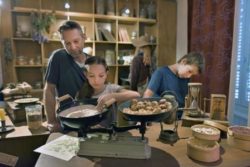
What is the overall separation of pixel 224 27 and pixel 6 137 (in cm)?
248

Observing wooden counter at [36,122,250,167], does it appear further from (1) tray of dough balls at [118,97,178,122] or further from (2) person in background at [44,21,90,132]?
(2) person in background at [44,21,90,132]

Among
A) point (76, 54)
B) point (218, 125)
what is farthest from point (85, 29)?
point (218, 125)

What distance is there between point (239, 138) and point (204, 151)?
27 centimetres

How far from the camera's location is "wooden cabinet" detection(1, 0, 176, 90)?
316 centimetres

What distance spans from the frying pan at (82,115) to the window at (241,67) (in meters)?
1.96

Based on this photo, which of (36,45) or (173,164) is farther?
(36,45)

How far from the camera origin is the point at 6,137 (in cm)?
146

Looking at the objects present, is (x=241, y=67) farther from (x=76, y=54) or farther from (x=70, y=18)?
(x=70, y=18)

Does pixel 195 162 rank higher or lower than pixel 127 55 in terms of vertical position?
lower

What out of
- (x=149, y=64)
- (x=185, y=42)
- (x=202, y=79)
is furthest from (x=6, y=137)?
(x=185, y=42)

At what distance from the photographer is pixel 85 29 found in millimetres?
3541

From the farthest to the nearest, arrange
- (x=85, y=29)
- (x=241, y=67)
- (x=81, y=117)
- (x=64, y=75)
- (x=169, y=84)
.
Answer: (x=85, y=29)
(x=241, y=67)
(x=169, y=84)
(x=64, y=75)
(x=81, y=117)

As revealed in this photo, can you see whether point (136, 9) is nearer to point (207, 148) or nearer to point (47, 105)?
point (47, 105)

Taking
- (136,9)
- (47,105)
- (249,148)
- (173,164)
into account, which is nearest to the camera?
(173,164)
